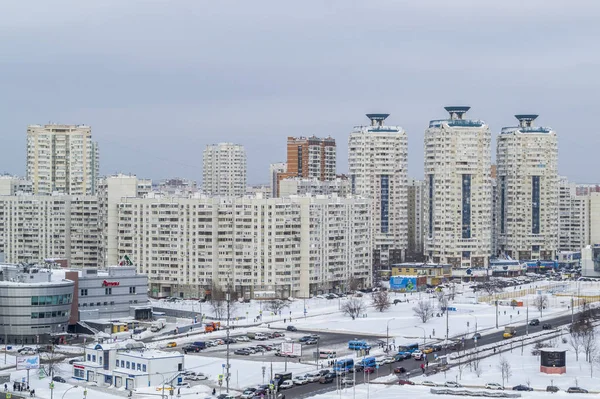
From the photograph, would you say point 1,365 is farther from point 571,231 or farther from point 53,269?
point 571,231

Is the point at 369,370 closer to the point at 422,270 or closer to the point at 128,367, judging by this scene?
the point at 128,367

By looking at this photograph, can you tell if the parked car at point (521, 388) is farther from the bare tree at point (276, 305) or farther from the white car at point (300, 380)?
the bare tree at point (276, 305)

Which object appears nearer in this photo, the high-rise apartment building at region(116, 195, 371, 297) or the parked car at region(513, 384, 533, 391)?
the parked car at region(513, 384, 533, 391)

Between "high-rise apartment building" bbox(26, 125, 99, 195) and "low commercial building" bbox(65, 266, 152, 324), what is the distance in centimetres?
6161

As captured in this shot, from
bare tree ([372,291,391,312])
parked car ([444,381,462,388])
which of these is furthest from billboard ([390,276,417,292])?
parked car ([444,381,462,388])

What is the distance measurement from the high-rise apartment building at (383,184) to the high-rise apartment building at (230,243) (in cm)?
3061

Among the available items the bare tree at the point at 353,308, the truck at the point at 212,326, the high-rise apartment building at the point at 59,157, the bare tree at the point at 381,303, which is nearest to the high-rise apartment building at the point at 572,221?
the high-rise apartment building at the point at 59,157

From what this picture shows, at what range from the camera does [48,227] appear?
128m

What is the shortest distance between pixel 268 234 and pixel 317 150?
77.1 m

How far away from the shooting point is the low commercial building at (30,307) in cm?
7956

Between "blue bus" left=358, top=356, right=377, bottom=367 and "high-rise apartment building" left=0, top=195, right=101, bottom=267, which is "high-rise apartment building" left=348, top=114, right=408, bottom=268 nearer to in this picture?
"high-rise apartment building" left=0, top=195, right=101, bottom=267

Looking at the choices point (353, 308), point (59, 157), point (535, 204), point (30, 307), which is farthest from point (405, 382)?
point (59, 157)

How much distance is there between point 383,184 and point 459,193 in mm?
10072

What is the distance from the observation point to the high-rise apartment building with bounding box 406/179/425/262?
15412 centimetres
